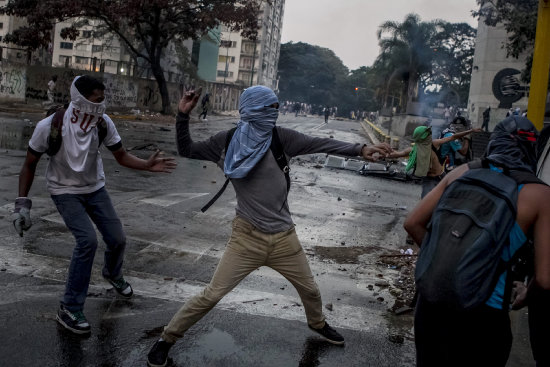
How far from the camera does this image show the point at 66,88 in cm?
3322

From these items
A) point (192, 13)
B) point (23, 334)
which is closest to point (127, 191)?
point (23, 334)

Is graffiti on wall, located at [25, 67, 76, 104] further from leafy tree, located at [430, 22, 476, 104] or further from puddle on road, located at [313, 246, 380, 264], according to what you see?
leafy tree, located at [430, 22, 476, 104]

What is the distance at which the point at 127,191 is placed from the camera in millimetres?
10156

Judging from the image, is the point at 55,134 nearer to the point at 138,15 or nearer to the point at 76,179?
the point at 76,179

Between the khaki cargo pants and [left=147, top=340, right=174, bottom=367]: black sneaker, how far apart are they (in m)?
0.04

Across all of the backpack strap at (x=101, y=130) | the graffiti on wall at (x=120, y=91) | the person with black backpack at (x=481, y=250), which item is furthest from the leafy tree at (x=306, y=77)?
the person with black backpack at (x=481, y=250)

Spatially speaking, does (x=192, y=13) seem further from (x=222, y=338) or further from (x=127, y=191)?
(x=222, y=338)

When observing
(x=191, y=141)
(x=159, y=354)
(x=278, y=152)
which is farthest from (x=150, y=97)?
(x=159, y=354)

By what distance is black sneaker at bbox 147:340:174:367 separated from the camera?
12.4 ft

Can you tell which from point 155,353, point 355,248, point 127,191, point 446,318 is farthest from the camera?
point 127,191

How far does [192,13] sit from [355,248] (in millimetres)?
27338

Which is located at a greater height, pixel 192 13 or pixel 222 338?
pixel 192 13

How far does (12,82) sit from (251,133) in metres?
30.9

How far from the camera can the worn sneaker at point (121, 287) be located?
4.91 metres
